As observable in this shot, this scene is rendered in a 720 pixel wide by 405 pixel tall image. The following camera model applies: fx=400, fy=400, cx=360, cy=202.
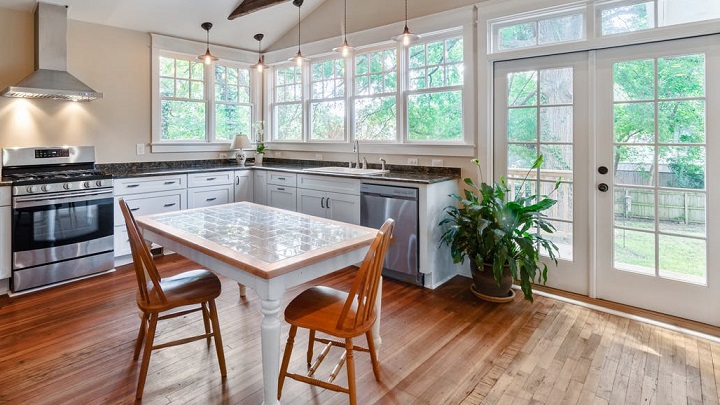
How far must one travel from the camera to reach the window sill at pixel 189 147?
4877mm

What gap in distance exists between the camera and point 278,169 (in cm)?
485

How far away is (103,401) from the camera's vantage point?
1973 millimetres

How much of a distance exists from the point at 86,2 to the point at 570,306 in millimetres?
5225

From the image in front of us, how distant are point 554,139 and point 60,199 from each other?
14.4 feet

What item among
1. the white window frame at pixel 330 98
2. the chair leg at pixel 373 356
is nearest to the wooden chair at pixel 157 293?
the chair leg at pixel 373 356

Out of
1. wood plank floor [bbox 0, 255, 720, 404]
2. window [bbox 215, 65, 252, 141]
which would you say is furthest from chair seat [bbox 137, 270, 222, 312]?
window [bbox 215, 65, 252, 141]

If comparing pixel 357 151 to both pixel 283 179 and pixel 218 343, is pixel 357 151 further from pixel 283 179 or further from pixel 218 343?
pixel 218 343

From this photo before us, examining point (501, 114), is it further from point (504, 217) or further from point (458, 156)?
point (504, 217)

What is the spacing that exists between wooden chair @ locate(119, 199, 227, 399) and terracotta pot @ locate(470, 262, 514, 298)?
2.05 m

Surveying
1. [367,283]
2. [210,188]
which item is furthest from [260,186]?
[367,283]

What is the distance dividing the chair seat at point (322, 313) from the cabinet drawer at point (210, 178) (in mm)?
3120

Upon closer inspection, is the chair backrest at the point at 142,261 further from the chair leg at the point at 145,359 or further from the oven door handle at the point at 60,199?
the oven door handle at the point at 60,199

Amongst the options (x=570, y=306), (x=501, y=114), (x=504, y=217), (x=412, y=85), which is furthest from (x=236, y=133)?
(x=570, y=306)

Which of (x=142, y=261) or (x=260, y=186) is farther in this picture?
(x=260, y=186)
